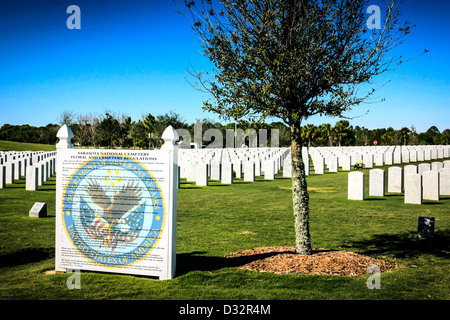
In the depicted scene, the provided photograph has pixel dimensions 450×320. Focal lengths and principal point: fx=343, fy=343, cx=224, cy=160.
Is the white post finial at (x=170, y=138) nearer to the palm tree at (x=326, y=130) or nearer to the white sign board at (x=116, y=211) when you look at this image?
the white sign board at (x=116, y=211)

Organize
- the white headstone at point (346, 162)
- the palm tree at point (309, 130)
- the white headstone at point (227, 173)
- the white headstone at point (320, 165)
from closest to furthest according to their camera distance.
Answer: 1. the white headstone at point (227, 173)
2. the white headstone at point (320, 165)
3. the white headstone at point (346, 162)
4. the palm tree at point (309, 130)

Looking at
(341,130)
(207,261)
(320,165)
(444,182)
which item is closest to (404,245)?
(207,261)

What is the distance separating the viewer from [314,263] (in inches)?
234

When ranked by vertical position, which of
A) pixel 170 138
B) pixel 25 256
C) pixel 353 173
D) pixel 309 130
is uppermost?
pixel 309 130

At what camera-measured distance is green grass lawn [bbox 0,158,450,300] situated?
4.91 metres

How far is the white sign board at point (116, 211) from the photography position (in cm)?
539

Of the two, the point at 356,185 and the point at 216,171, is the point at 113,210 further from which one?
the point at 216,171

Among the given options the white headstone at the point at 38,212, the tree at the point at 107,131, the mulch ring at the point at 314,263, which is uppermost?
the tree at the point at 107,131

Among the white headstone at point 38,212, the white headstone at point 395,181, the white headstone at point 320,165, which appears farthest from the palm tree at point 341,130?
the white headstone at point 38,212

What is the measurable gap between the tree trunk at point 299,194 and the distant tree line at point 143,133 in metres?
47.5

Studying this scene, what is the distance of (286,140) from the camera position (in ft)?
226

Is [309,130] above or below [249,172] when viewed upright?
above

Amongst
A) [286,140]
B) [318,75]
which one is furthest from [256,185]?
[286,140]

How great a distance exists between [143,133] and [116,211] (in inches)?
2313
